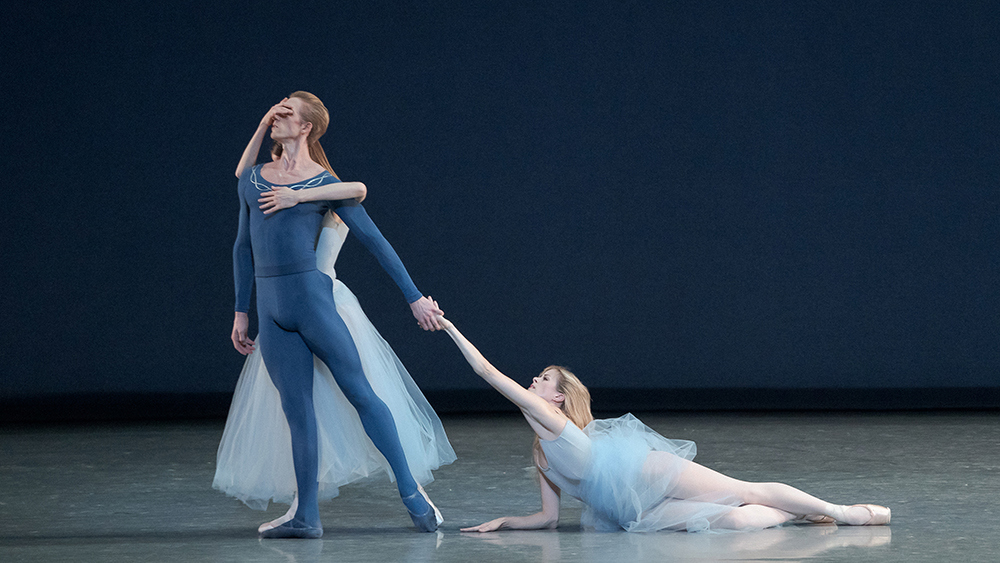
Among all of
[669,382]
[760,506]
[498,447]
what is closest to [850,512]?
[760,506]

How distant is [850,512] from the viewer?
2855 millimetres

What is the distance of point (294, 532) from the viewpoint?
9.30 feet

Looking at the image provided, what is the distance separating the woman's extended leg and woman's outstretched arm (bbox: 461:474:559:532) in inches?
11.1

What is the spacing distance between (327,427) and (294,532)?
1.06 ft

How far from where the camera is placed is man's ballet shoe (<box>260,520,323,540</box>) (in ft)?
9.30

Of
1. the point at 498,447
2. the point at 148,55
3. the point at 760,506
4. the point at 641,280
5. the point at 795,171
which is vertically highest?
the point at 148,55

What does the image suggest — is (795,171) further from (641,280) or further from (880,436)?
(880,436)

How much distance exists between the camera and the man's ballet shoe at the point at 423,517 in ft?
9.44

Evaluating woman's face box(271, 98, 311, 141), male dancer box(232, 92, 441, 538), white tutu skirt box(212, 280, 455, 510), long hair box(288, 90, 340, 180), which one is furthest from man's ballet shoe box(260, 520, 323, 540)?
woman's face box(271, 98, 311, 141)

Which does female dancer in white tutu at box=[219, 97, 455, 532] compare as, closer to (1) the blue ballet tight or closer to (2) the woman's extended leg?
(1) the blue ballet tight

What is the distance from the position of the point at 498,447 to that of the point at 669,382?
201cm

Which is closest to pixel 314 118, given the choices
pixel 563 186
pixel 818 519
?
pixel 818 519

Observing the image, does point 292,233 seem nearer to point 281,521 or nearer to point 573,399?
point 281,521

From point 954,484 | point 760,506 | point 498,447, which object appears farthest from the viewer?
point 498,447
